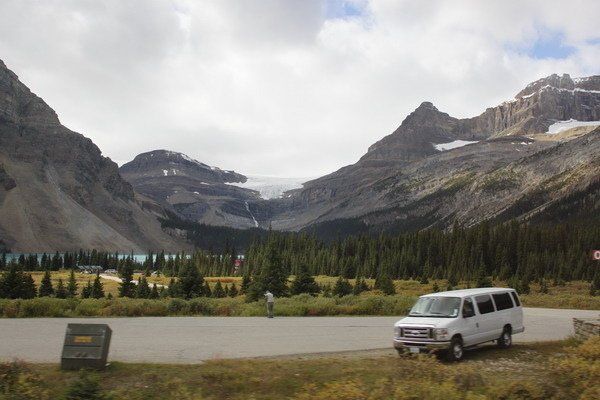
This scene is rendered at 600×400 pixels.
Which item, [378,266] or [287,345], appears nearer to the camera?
[287,345]

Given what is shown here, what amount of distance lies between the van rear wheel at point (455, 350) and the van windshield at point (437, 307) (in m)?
0.90

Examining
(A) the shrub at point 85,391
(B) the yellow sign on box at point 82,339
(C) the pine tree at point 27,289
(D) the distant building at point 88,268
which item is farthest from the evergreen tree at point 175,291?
(D) the distant building at point 88,268

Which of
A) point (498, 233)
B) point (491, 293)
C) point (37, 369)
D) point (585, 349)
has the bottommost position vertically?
point (37, 369)

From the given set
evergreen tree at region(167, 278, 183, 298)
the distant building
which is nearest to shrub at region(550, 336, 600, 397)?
evergreen tree at region(167, 278, 183, 298)

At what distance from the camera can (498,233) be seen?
471ft

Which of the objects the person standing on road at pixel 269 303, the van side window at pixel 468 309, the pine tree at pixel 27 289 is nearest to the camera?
the van side window at pixel 468 309

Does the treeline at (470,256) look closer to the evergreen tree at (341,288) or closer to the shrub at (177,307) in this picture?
the evergreen tree at (341,288)

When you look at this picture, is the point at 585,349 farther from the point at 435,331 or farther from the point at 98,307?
the point at 98,307

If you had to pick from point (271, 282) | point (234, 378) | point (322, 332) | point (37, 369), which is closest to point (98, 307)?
point (322, 332)

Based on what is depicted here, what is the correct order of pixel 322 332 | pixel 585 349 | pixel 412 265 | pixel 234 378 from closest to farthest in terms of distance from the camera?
pixel 234 378 → pixel 585 349 → pixel 322 332 → pixel 412 265

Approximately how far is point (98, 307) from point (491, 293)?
77.0ft

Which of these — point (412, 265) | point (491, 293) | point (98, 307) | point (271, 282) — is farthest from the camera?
point (412, 265)

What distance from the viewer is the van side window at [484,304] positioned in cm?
2112

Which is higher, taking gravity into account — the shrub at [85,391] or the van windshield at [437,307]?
the van windshield at [437,307]
